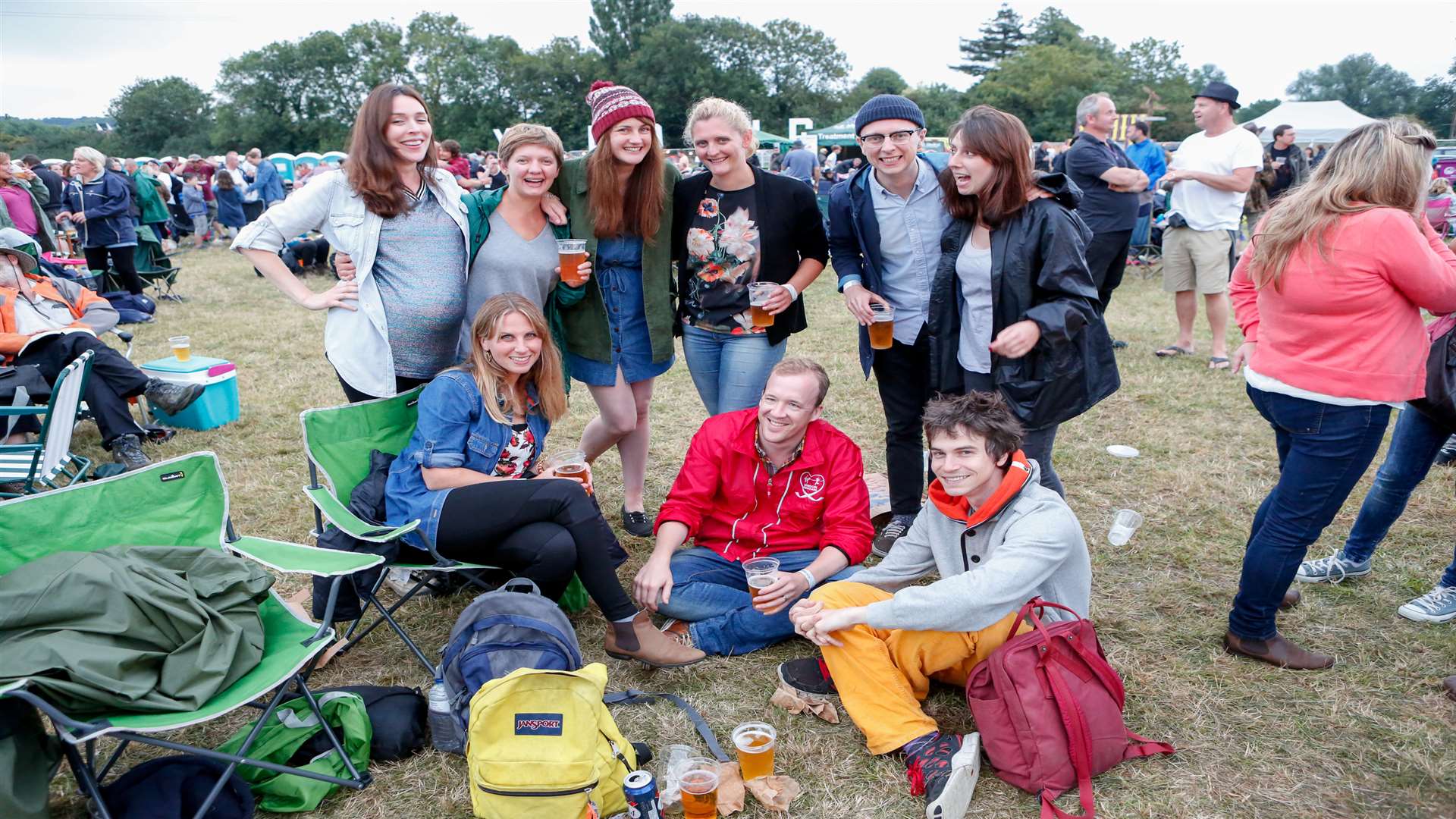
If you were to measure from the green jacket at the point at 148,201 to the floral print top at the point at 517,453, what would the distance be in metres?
11.0

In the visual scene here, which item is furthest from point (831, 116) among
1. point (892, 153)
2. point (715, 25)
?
point (892, 153)

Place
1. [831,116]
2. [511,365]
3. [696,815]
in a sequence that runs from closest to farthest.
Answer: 1. [696,815]
2. [511,365]
3. [831,116]

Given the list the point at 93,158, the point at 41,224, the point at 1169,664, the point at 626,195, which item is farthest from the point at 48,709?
the point at 93,158

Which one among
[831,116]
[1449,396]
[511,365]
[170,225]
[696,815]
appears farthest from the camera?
[831,116]

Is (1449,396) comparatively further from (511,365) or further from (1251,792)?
(511,365)

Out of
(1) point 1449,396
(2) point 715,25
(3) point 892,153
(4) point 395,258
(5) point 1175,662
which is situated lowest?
(5) point 1175,662

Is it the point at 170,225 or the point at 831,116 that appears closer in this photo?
the point at 170,225

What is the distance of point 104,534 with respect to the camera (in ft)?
8.27

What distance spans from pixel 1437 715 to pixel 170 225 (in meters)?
17.6

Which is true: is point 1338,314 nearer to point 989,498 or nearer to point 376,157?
point 989,498

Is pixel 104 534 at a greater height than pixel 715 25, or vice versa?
pixel 715 25

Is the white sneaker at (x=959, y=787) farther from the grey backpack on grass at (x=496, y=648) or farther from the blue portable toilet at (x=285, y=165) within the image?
the blue portable toilet at (x=285, y=165)

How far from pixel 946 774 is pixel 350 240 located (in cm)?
253

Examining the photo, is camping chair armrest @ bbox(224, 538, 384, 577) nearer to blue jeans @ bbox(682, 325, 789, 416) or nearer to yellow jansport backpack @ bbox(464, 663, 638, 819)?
yellow jansport backpack @ bbox(464, 663, 638, 819)
